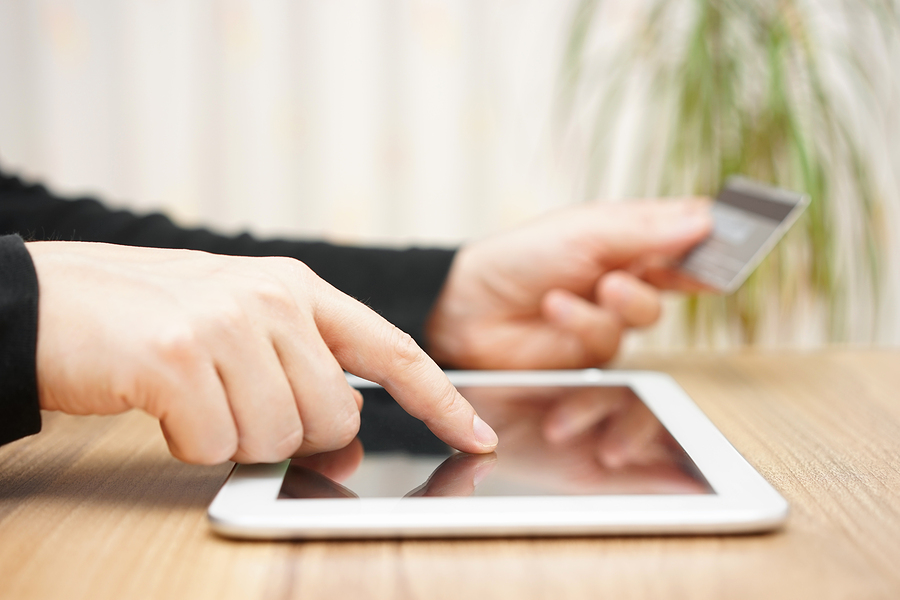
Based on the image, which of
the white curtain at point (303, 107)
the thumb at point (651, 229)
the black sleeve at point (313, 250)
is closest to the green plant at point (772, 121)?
the white curtain at point (303, 107)

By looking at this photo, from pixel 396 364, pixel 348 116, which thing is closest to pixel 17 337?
pixel 396 364

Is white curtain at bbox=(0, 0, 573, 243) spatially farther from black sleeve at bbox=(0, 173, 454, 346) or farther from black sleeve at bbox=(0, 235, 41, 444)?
black sleeve at bbox=(0, 235, 41, 444)

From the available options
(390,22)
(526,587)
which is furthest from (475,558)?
(390,22)

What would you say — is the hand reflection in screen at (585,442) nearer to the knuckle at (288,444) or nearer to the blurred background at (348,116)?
the knuckle at (288,444)

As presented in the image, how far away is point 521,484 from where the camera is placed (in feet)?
1.11

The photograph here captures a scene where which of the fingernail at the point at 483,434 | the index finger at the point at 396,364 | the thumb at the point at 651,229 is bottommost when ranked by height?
the fingernail at the point at 483,434

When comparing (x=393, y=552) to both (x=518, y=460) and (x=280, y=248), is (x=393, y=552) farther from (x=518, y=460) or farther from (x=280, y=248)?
(x=280, y=248)

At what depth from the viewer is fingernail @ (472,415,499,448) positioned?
1.28 ft

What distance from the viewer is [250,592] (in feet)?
0.89

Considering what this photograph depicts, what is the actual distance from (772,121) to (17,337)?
953mm

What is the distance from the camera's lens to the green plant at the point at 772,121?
0.97 meters

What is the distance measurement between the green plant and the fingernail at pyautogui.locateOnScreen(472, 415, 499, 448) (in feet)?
2.41

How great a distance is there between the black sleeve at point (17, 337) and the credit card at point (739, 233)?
51 cm

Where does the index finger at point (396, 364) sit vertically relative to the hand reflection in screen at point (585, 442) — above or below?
above
